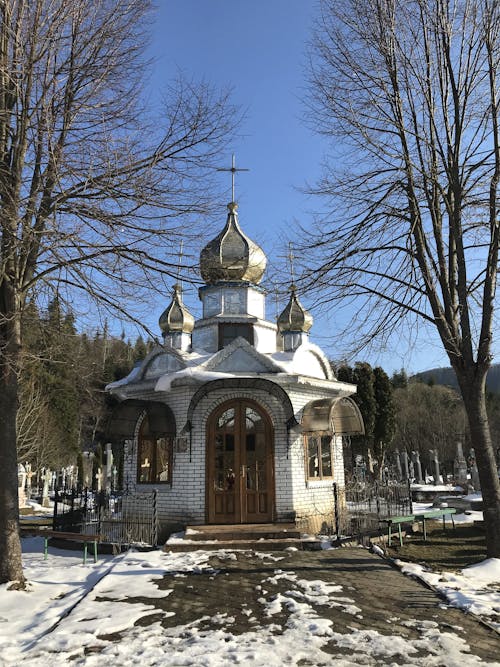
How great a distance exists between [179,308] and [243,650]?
11.2 m

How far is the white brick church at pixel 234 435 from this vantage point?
11.9 m

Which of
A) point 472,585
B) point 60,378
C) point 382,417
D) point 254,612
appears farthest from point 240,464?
point 60,378

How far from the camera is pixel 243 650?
4879 millimetres

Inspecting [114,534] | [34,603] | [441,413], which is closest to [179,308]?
[114,534]

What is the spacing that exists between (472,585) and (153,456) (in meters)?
8.07

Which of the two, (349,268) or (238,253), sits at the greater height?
(238,253)

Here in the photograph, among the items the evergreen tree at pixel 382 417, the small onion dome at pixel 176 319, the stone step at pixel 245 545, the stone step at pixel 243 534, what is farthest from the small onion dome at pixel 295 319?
the evergreen tree at pixel 382 417

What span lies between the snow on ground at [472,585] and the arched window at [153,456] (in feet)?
20.5

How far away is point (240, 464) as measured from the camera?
1202 cm

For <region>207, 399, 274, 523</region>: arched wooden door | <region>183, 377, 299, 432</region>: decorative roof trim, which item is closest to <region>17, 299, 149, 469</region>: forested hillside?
<region>183, 377, 299, 432</region>: decorative roof trim

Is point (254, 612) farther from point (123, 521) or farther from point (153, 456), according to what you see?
point (153, 456)

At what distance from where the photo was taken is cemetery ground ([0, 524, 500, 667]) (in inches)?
189

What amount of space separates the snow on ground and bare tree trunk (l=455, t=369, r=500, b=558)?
438 mm

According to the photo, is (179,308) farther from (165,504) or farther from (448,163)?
(448,163)
